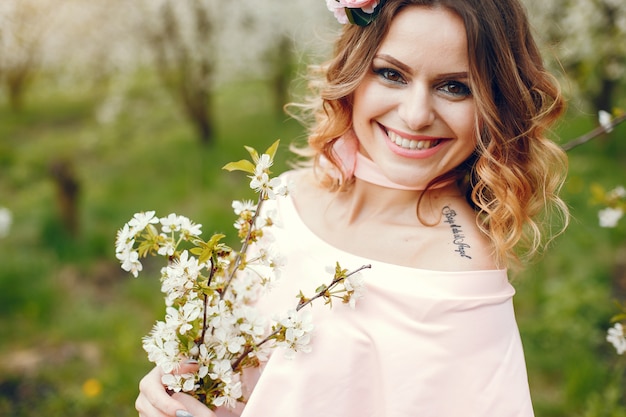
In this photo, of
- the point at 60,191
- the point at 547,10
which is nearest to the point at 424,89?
the point at 60,191

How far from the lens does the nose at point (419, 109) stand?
1.66 meters

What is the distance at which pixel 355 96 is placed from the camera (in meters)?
1.88

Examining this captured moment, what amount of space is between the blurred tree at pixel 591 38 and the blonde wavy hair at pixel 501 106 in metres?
2.67

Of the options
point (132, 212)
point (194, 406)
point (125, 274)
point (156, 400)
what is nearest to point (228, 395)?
point (194, 406)

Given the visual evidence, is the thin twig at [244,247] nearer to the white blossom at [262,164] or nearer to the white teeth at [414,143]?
the white blossom at [262,164]

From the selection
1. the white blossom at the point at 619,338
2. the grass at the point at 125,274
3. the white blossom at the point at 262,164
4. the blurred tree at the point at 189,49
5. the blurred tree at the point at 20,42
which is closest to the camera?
the white blossom at the point at 262,164

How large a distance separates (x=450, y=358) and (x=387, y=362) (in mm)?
156

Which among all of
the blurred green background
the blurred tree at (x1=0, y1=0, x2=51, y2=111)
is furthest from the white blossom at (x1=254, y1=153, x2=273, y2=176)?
the blurred tree at (x1=0, y1=0, x2=51, y2=111)

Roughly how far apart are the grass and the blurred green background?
0.04 feet

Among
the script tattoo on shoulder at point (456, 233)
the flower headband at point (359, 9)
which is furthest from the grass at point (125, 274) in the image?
the flower headband at point (359, 9)

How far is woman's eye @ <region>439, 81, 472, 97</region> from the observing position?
168 cm

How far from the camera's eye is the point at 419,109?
1656 millimetres

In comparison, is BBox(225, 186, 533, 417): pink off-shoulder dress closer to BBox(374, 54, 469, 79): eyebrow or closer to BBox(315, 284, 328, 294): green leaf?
BBox(315, 284, 328, 294): green leaf

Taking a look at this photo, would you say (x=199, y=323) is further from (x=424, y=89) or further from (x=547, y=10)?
(x=547, y=10)
